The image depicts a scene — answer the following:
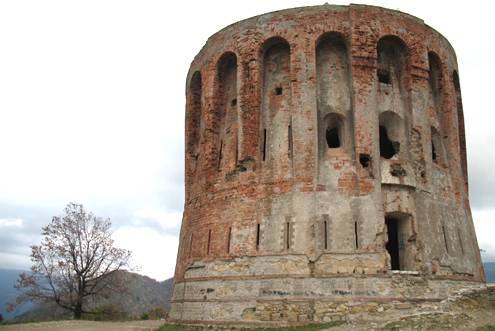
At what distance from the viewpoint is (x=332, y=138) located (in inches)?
669

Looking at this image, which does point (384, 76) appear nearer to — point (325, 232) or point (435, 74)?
point (435, 74)

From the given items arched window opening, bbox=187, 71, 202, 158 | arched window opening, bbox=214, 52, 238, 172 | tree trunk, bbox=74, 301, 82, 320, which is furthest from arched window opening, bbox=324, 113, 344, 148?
tree trunk, bbox=74, 301, 82, 320

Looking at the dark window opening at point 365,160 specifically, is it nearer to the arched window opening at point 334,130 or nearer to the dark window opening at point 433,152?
the arched window opening at point 334,130

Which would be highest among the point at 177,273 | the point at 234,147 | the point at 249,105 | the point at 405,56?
the point at 405,56

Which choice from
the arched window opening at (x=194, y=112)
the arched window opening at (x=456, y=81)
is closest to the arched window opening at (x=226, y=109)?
the arched window opening at (x=194, y=112)

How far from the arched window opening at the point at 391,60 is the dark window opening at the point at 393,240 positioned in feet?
15.5

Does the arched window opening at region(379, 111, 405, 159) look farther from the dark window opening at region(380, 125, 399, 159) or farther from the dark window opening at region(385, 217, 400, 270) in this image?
the dark window opening at region(385, 217, 400, 270)

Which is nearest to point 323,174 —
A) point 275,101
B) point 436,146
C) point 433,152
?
point 275,101

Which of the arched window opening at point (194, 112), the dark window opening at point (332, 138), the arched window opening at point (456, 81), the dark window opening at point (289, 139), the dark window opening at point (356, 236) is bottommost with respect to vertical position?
the dark window opening at point (356, 236)

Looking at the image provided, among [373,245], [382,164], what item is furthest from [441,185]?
[373,245]

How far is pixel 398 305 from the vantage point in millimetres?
13180

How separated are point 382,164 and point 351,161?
0.98 meters

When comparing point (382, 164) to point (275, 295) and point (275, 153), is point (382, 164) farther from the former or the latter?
point (275, 295)

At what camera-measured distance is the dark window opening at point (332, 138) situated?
54.7 ft
